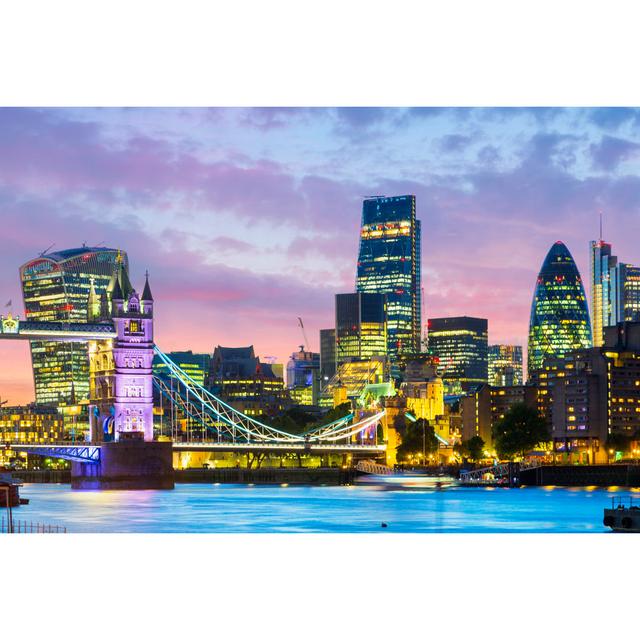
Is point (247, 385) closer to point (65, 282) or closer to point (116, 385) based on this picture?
point (65, 282)

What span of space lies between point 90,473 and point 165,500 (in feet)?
39.9

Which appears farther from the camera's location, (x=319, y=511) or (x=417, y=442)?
(x=417, y=442)

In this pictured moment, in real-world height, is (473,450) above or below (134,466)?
below

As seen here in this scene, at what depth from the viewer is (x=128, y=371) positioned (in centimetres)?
8312

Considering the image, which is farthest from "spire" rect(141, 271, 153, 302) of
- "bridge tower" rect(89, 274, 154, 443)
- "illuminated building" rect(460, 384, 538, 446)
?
"illuminated building" rect(460, 384, 538, 446)

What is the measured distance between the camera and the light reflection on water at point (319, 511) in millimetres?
51969

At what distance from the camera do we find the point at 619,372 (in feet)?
419

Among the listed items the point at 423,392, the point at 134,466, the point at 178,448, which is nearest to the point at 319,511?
the point at 134,466

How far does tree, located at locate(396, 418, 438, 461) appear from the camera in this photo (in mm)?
119938

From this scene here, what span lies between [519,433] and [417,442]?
10148 mm

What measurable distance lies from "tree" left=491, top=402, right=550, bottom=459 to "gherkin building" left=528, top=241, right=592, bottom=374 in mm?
79063

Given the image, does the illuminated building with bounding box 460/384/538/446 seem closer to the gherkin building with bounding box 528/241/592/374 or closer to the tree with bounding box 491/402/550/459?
the tree with bounding box 491/402/550/459

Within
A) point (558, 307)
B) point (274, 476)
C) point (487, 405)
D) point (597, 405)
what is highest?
point (558, 307)
